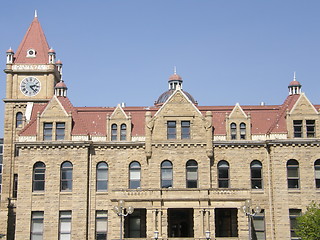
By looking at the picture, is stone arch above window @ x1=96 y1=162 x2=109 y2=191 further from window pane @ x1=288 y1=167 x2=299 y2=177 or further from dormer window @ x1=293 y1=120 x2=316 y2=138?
dormer window @ x1=293 y1=120 x2=316 y2=138

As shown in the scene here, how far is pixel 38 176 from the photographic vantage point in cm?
4875

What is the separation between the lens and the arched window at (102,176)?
161 feet

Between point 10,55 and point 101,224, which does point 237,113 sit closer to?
point 101,224

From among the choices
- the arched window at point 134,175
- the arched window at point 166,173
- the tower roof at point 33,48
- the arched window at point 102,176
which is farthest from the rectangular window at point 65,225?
the tower roof at point 33,48

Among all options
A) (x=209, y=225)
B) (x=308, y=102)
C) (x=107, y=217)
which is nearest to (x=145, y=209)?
(x=107, y=217)

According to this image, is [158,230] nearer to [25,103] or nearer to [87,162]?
[87,162]

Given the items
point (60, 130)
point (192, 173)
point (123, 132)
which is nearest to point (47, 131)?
point (60, 130)

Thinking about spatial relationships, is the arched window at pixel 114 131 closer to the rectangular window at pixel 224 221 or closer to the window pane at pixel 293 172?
the rectangular window at pixel 224 221

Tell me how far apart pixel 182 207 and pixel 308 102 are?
46.4 ft

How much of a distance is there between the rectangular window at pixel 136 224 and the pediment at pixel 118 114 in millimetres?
8148

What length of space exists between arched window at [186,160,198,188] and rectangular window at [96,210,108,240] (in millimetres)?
7504

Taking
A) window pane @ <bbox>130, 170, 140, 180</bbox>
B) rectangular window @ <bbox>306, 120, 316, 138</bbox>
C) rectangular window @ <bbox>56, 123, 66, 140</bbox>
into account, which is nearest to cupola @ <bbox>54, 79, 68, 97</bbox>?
rectangular window @ <bbox>56, 123, 66, 140</bbox>

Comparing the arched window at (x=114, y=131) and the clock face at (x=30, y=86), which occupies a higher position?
the clock face at (x=30, y=86)

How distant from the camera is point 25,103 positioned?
59656 millimetres
